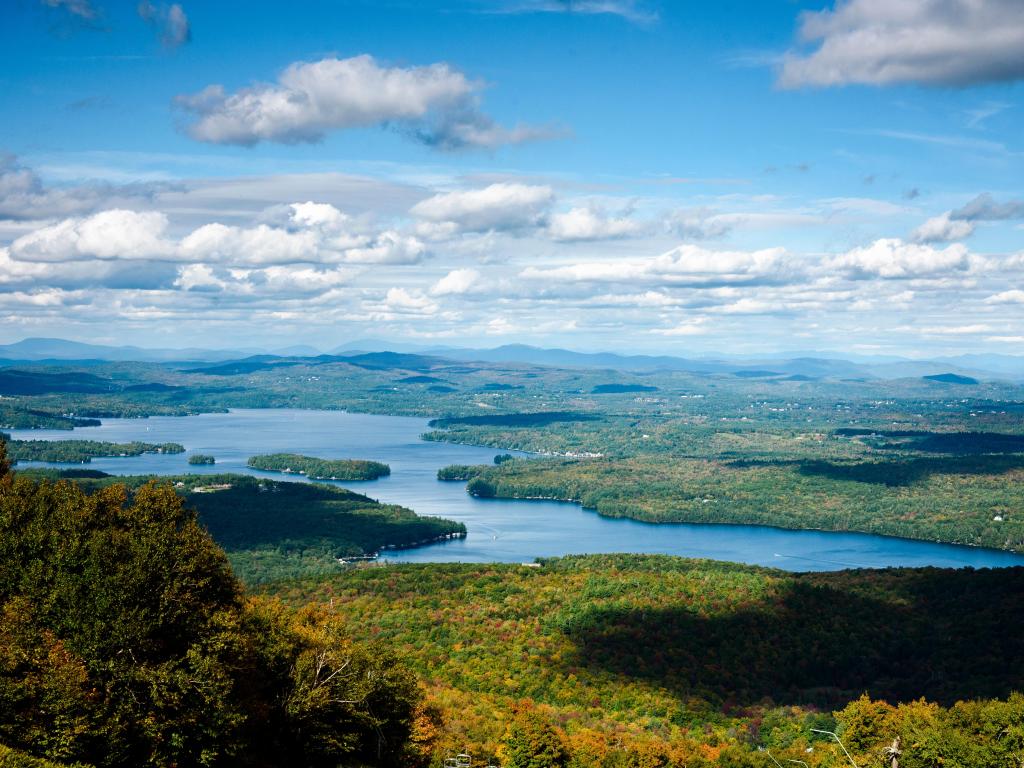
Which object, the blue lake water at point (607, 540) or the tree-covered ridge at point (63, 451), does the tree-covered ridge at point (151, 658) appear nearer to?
the blue lake water at point (607, 540)

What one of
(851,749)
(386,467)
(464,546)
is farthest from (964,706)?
(386,467)

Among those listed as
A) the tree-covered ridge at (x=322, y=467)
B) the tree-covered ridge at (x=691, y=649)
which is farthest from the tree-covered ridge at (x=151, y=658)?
the tree-covered ridge at (x=322, y=467)

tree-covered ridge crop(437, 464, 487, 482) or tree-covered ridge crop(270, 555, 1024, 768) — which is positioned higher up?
tree-covered ridge crop(270, 555, 1024, 768)

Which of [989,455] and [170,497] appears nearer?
[170,497]

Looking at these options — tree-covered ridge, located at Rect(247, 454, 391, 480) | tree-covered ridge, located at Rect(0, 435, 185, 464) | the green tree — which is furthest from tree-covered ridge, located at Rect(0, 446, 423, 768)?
tree-covered ridge, located at Rect(0, 435, 185, 464)

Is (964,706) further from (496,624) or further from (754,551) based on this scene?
(754,551)

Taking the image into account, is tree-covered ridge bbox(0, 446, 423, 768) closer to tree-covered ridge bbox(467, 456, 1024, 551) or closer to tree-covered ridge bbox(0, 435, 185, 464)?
tree-covered ridge bbox(467, 456, 1024, 551)

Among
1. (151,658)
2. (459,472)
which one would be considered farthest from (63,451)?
(151,658)
